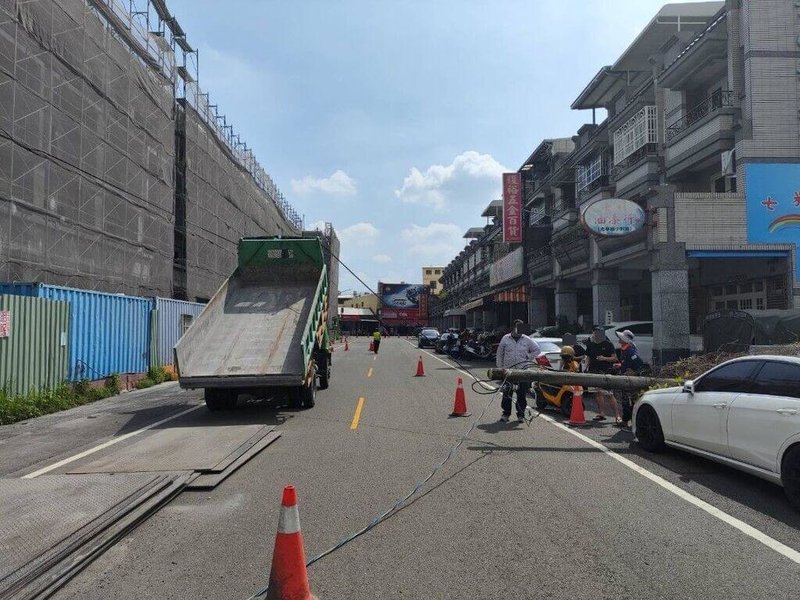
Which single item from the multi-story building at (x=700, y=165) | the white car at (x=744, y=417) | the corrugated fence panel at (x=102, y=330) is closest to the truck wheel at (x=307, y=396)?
the corrugated fence panel at (x=102, y=330)

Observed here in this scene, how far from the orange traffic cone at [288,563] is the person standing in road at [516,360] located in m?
7.02

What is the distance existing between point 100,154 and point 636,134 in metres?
19.2

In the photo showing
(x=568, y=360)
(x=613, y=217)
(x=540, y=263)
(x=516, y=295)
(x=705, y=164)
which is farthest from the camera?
(x=516, y=295)

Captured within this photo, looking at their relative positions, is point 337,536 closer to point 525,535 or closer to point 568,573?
point 525,535

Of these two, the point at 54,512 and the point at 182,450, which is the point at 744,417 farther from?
the point at 182,450

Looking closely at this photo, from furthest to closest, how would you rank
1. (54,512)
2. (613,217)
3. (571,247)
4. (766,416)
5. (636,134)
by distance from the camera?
(571,247) → (636,134) → (613,217) → (766,416) → (54,512)

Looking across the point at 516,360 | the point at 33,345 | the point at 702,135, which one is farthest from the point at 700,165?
the point at 33,345

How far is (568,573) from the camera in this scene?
4105 mm

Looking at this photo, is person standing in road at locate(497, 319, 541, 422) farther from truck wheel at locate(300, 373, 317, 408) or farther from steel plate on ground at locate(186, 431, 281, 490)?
steel plate on ground at locate(186, 431, 281, 490)

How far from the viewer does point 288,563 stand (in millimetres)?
3553

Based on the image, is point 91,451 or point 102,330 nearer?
point 91,451

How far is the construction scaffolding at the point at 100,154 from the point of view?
14586 millimetres

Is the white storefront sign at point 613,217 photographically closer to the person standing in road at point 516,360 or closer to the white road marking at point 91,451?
the person standing in road at point 516,360

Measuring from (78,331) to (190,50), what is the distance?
2032 cm
